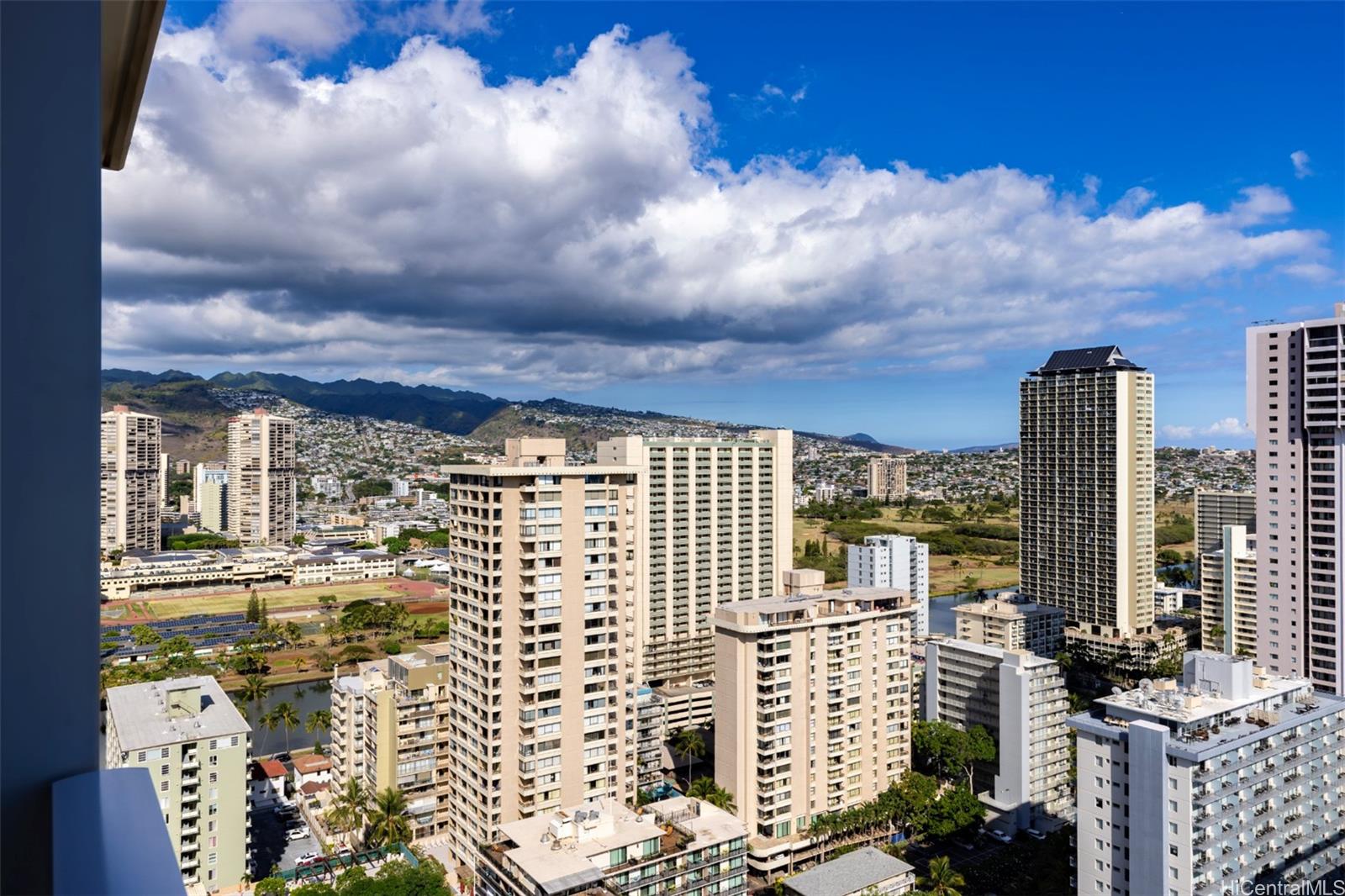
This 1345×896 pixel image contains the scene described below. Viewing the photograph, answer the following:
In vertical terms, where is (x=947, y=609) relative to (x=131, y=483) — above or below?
below

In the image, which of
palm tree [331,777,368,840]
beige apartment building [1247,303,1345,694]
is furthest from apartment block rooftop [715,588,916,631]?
beige apartment building [1247,303,1345,694]

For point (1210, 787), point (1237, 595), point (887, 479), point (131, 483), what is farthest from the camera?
point (887, 479)

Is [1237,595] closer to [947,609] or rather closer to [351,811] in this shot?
[947,609]

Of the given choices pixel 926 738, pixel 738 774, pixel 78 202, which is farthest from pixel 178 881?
pixel 926 738

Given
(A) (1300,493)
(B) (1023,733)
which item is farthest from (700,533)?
(A) (1300,493)

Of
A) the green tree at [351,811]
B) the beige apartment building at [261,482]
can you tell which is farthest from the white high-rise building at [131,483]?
the green tree at [351,811]
